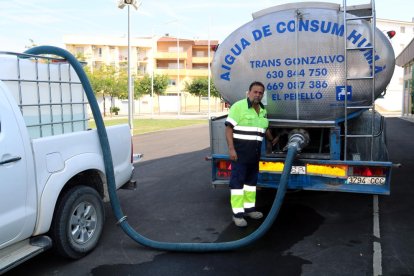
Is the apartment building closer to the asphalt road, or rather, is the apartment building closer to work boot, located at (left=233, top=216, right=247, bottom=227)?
the asphalt road

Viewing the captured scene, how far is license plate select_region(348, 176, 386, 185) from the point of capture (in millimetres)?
5090

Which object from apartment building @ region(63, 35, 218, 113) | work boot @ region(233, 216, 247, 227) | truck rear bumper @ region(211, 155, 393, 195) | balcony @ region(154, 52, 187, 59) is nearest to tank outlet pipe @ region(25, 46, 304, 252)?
truck rear bumper @ region(211, 155, 393, 195)

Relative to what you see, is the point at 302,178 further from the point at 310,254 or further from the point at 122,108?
the point at 122,108

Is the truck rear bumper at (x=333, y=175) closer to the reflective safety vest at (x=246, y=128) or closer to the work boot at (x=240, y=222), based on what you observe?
the reflective safety vest at (x=246, y=128)

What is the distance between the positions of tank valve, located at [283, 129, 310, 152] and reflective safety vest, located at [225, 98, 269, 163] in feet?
1.40

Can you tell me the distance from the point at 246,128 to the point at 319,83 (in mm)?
1091

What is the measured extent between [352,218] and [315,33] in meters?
2.53

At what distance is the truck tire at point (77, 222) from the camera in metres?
4.11

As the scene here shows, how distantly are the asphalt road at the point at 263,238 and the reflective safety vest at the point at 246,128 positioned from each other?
944mm

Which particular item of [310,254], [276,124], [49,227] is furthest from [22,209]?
[276,124]

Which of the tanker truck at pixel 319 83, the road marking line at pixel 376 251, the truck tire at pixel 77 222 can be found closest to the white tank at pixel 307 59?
the tanker truck at pixel 319 83

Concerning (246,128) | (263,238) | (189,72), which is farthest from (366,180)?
(189,72)

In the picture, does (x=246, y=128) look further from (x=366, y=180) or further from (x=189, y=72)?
(x=189, y=72)

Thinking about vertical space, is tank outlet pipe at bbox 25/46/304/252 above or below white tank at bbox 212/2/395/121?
below
